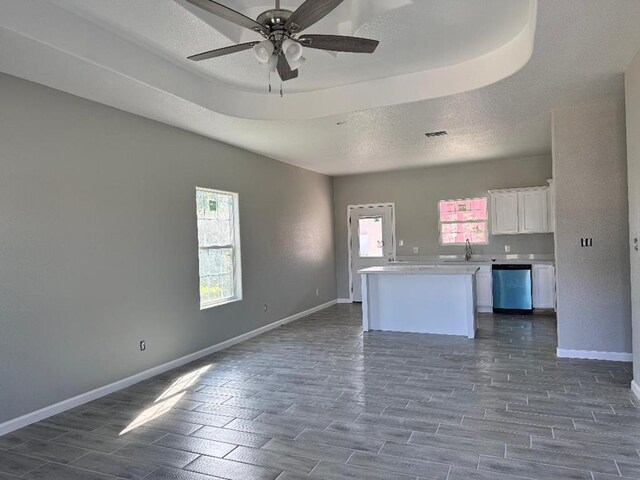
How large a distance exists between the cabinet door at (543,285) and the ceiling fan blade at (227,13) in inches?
238

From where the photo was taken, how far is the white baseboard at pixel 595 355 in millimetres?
4273

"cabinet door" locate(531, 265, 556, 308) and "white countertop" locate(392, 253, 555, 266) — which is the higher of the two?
"white countertop" locate(392, 253, 555, 266)

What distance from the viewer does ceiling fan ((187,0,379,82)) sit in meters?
2.17

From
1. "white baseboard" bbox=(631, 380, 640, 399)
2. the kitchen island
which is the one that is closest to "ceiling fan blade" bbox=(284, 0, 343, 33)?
"white baseboard" bbox=(631, 380, 640, 399)

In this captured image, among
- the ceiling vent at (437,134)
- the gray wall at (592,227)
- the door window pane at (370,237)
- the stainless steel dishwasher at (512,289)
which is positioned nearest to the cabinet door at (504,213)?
the stainless steel dishwasher at (512,289)

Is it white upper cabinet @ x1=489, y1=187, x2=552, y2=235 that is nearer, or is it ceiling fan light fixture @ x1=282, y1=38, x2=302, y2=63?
ceiling fan light fixture @ x1=282, y1=38, x2=302, y2=63

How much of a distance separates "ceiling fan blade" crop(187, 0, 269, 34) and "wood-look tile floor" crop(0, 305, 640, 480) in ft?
8.16

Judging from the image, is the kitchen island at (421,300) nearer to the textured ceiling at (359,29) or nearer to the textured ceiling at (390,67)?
the textured ceiling at (390,67)

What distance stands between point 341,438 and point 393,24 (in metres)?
2.90

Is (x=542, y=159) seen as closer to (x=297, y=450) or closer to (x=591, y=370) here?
(x=591, y=370)

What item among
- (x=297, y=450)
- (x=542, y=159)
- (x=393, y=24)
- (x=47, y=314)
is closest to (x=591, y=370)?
(x=297, y=450)

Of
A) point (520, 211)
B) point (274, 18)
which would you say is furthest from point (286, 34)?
point (520, 211)

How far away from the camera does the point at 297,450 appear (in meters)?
2.69

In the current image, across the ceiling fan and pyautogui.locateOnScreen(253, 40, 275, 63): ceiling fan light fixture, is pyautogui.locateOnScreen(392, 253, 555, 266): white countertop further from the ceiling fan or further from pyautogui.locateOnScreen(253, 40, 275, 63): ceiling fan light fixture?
pyautogui.locateOnScreen(253, 40, 275, 63): ceiling fan light fixture
